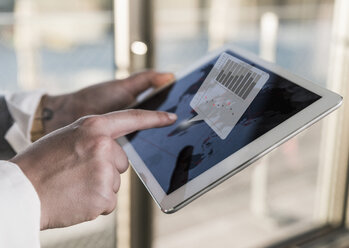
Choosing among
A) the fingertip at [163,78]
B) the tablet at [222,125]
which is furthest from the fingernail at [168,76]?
the tablet at [222,125]

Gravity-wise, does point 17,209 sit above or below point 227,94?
below

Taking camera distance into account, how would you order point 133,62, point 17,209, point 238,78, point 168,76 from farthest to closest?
1. point 133,62
2. point 168,76
3. point 238,78
4. point 17,209

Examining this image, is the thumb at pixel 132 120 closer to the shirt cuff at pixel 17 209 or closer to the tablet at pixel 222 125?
the tablet at pixel 222 125

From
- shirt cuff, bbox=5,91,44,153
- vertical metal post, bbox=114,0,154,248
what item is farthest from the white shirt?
vertical metal post, bbox=114,0,154,248

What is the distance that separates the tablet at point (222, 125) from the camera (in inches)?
21.5

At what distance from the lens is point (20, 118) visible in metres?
0.89

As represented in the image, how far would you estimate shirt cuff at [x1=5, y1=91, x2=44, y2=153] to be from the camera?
2.89ft

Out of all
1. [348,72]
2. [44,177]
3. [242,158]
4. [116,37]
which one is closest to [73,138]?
[44,177]

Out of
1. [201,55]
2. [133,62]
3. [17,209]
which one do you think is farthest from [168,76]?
[201,55]

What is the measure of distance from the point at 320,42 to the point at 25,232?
158 cm

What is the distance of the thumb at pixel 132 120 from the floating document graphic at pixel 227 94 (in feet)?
0.17

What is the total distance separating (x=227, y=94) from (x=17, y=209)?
1.10ft

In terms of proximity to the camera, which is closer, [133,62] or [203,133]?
[203,133]

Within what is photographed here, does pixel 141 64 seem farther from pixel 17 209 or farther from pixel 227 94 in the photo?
pixel 17 209
